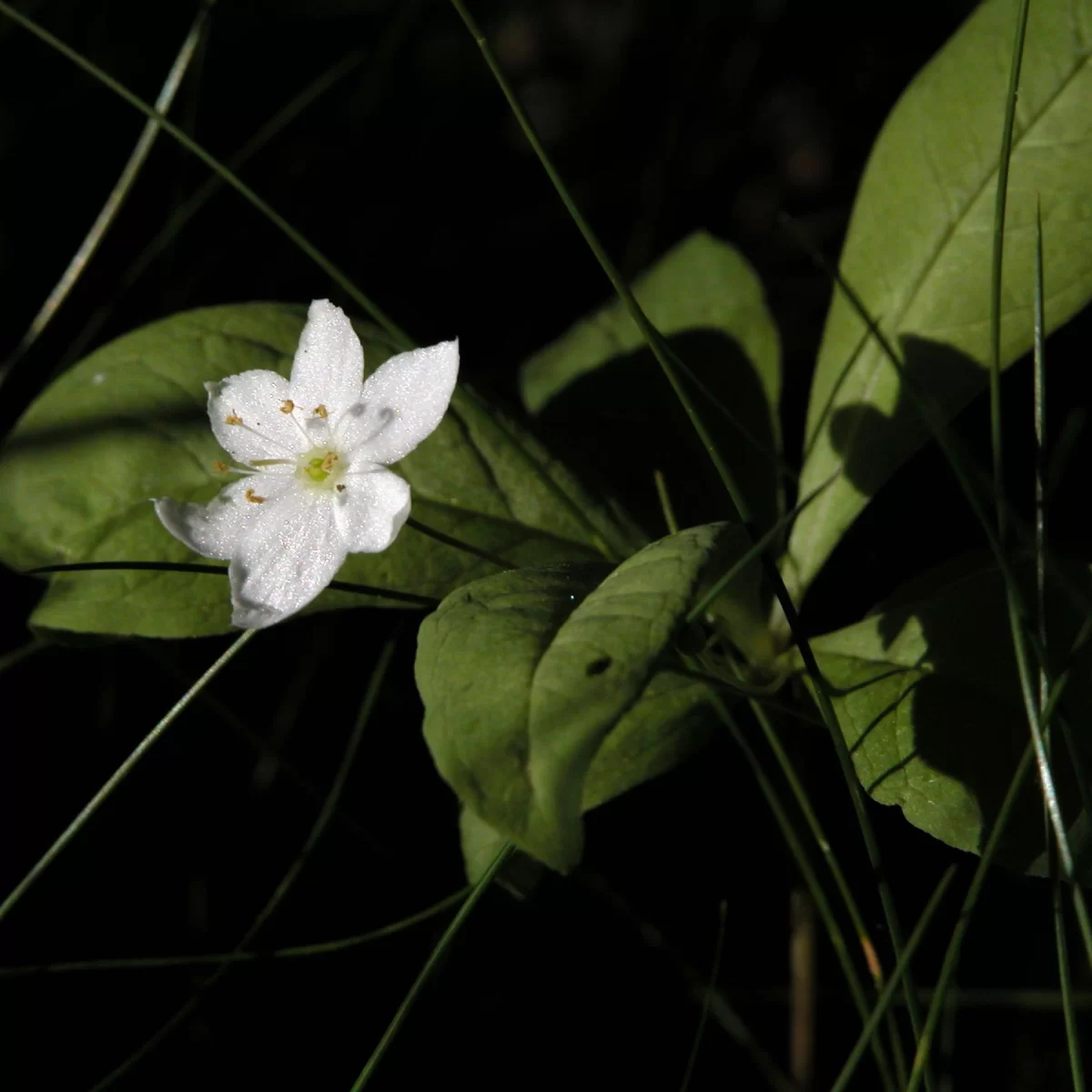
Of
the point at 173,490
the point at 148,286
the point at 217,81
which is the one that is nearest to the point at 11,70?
the point at 217,81

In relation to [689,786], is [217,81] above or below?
above

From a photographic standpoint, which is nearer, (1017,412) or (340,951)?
(340,951)

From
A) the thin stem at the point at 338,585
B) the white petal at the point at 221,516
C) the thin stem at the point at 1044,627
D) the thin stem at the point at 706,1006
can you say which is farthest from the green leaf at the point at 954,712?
the white petal at the point at 221,516

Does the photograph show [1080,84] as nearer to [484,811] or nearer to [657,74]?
[484,811]

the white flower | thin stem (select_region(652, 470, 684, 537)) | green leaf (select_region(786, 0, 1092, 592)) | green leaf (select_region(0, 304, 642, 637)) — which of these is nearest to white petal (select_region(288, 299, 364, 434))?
the white flower

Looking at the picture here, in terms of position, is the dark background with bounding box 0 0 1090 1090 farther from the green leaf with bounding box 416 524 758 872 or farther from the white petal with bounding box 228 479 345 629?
the green leaf with bounding box 416 524 758 872
